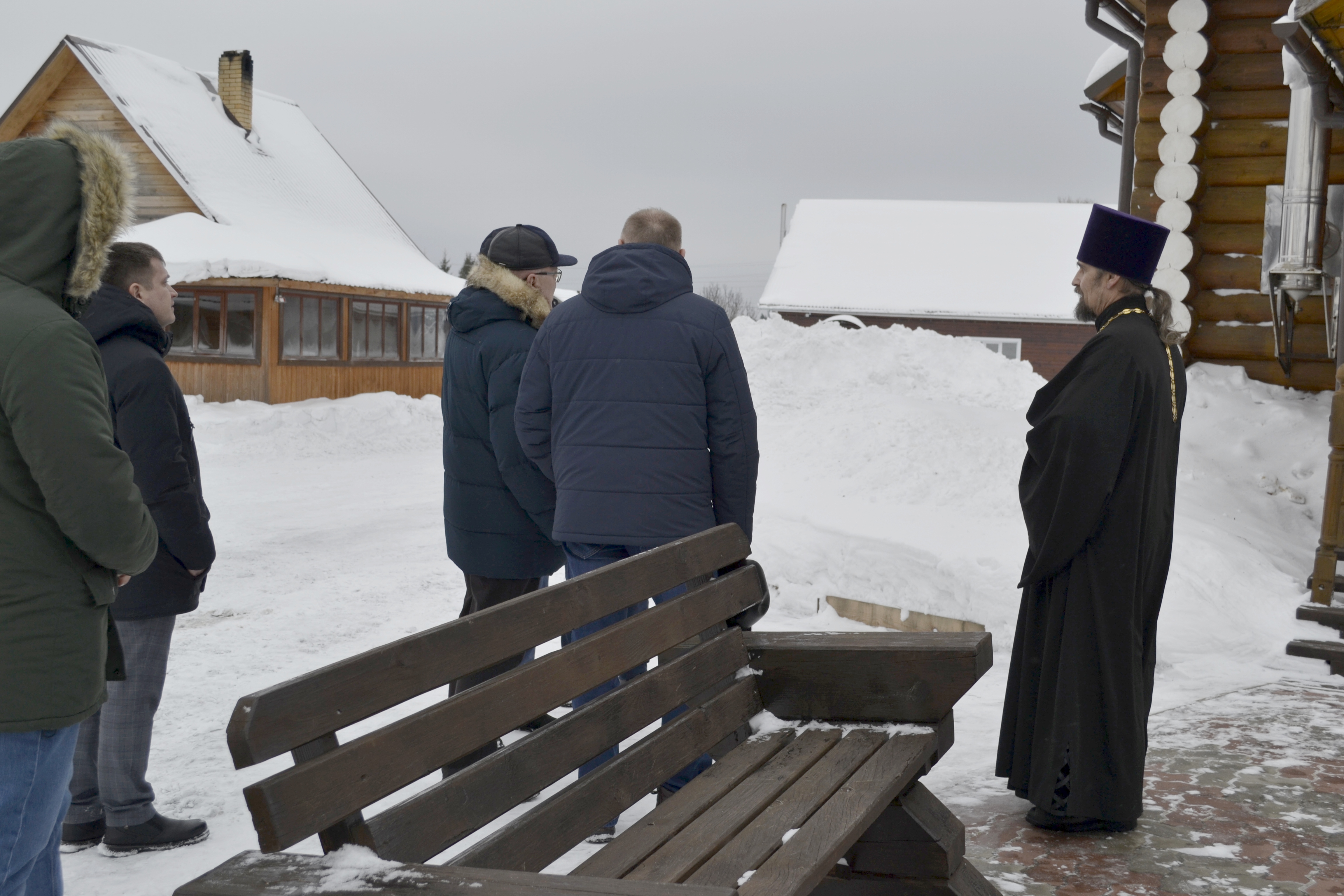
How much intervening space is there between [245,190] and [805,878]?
23131 millimetres

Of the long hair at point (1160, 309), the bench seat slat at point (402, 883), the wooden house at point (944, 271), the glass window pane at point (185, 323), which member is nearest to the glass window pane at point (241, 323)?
the glass window pane at point (185, 323)

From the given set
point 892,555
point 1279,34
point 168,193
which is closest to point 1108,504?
point 892,555

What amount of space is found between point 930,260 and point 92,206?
31.8 meters

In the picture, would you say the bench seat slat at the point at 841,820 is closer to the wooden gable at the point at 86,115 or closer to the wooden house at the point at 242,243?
the wooden house at the point at 242,243

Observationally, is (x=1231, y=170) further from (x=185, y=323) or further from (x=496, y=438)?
(x=185, y=323)

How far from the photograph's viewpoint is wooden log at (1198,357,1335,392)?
9.23 metres

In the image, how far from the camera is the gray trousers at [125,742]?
3586 millimetres

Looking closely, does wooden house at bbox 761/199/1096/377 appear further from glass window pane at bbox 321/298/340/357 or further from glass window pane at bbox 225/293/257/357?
glass window pane at bbox 225/293/257/357

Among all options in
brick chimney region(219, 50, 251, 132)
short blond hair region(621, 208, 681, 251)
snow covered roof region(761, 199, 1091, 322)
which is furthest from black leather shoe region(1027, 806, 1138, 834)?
snow covered roof region(761, 199, 1091, 322)

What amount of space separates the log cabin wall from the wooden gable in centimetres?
1740

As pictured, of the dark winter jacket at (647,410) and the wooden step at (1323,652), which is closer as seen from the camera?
the dark winter jacket at (647,410)

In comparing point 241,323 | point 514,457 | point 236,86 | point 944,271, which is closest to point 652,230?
point 514,457

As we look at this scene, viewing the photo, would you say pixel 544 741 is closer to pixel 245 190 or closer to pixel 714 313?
pixel 714 313

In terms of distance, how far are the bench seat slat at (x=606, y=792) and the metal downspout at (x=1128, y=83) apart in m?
8.84
